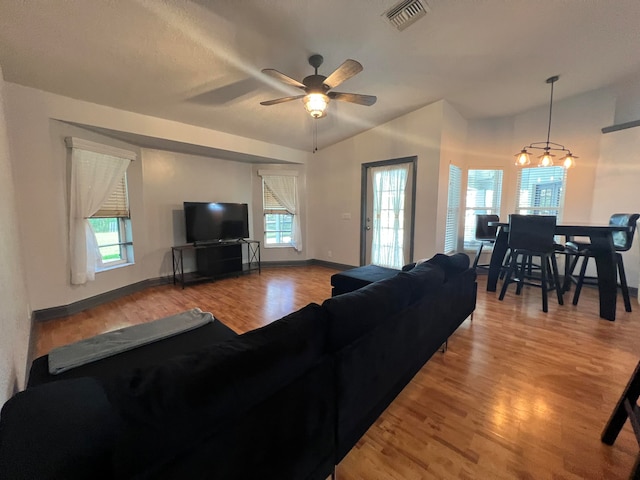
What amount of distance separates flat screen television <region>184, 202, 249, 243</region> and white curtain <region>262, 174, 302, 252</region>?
2.44ft

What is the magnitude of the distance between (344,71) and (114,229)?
374 cm

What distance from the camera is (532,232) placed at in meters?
3.26

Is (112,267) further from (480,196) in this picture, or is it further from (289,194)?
(480,196)

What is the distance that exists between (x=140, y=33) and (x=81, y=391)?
2.67 metres

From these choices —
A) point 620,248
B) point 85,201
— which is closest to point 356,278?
point 620,248

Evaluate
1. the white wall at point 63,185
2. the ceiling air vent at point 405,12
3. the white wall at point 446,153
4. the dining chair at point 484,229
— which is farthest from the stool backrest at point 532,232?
the white wall at point 63,185

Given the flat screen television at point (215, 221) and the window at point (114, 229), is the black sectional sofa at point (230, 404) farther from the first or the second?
the flat screen television at point (215, 221)

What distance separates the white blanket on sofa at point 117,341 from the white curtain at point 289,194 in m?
3.78

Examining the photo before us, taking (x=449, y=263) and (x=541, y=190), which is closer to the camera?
(x=449, y=263)

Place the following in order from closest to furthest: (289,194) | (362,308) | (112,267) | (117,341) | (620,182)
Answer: (362,308), (117,341), (112,267), (620,182), (289,194)

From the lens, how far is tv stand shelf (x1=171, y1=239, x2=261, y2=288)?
4.37 meters

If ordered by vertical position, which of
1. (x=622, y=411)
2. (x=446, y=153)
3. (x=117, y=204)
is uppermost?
(x=446, y=153)

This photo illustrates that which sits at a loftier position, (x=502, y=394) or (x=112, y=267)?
(x=112, y=267)

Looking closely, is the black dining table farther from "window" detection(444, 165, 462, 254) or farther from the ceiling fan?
the ceiling fan
